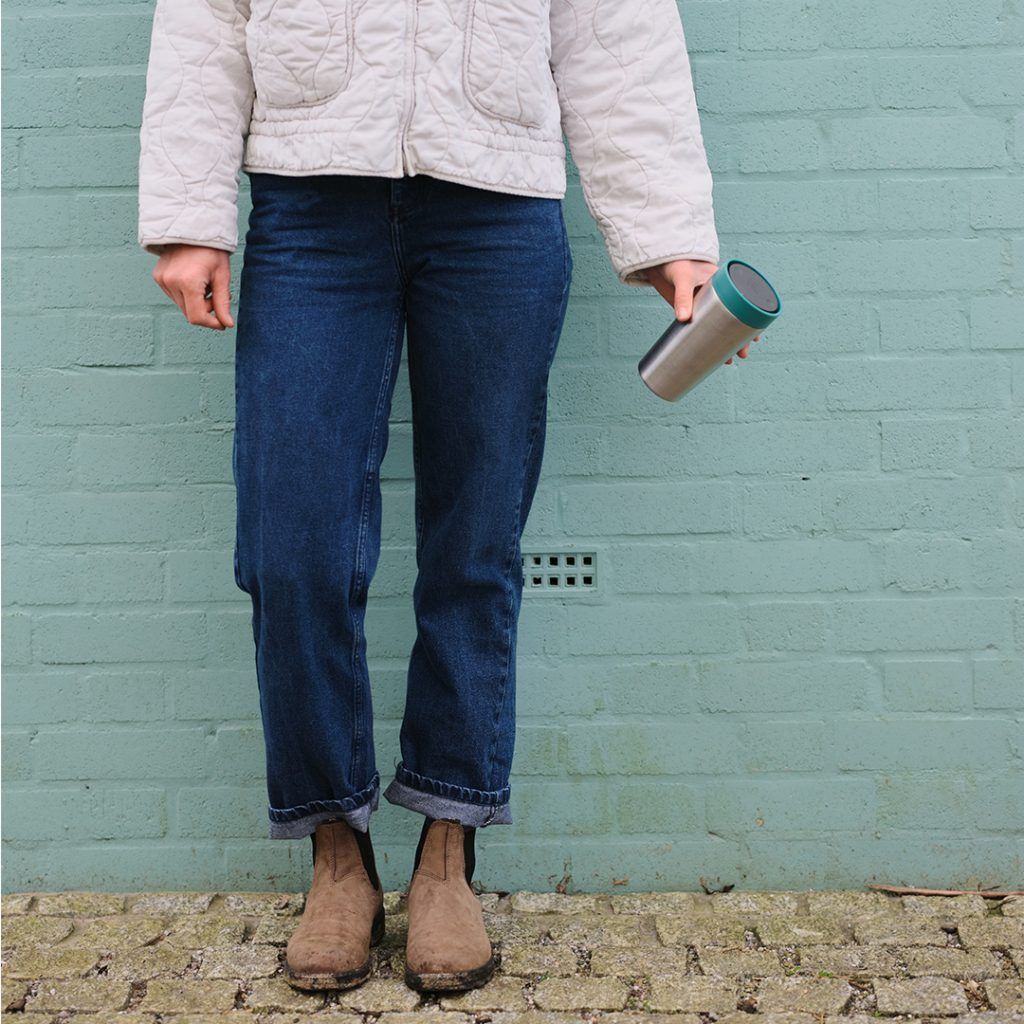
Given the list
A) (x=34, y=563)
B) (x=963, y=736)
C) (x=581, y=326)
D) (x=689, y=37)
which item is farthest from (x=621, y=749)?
(x=689, y=37)

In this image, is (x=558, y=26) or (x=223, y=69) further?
(x=558, y=26)

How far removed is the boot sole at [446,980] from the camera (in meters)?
1.85

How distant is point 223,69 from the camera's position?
179cm

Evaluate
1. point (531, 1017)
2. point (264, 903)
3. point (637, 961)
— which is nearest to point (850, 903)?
point (637, 961)

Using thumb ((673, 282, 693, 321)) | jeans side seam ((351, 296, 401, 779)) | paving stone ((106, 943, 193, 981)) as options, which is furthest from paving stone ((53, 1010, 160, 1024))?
thumb ((673, 282, 693, 321))

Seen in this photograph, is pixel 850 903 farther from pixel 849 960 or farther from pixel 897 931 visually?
pixel 849 960

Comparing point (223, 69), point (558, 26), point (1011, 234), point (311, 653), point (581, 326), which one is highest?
point (558, 26)

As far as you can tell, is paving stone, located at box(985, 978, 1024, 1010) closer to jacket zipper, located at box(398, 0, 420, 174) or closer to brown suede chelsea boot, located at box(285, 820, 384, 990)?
brown suede chelsea boot, located at box(285, 820, 384, 990)

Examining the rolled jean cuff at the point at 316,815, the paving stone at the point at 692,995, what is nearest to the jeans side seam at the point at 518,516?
the rolled jean cuff at the point at 316,815

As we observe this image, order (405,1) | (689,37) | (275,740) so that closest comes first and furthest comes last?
(405,1)
(275,740)
(689,37)

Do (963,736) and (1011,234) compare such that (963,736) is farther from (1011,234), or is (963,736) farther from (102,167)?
(102,167)

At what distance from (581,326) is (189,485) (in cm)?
80

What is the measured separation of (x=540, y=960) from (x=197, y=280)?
4.01 feet

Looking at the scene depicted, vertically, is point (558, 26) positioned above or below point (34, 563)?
above
